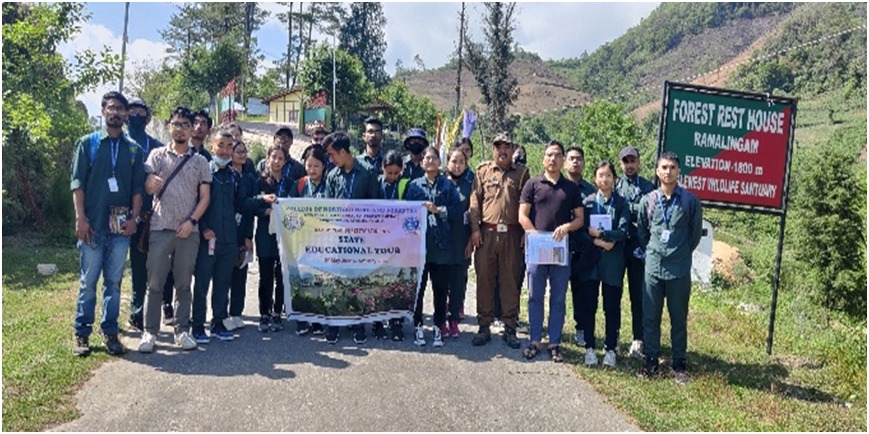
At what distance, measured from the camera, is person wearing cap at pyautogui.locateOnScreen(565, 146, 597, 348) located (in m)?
6.00

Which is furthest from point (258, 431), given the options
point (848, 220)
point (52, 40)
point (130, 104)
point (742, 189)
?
point (848, 220)

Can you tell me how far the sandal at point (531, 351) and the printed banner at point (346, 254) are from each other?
1222mm

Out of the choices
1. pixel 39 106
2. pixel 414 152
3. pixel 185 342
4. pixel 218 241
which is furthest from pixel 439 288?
pixel 39 106

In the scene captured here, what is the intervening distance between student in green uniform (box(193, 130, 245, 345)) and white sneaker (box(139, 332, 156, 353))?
0.44 metres

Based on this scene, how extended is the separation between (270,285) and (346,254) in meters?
0.88

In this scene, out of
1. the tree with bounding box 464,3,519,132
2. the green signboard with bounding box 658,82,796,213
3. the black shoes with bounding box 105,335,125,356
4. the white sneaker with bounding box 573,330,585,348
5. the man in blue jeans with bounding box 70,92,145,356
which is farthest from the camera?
the tree with bounding box 464,3,519,132

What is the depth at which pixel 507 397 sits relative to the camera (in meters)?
4.97

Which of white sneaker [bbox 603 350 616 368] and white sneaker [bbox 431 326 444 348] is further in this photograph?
white sneaker [bbox 431 326 444 348]

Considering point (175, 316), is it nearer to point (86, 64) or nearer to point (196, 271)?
point (196, 271)

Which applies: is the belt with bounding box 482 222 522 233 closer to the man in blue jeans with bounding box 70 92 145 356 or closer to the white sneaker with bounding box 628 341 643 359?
the white sneaker with bounding box 628 341 643 359

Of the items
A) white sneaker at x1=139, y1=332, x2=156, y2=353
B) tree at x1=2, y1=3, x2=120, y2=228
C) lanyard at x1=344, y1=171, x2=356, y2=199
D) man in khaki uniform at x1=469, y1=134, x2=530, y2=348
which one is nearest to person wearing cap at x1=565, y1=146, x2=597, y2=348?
man in khaki uniform at x1=469, y1=134, x2=530, y2=348

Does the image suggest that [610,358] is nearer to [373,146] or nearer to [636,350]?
[636,350]

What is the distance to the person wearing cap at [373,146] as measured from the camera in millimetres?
6527

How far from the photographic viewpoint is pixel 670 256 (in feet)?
18.3
